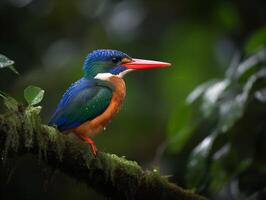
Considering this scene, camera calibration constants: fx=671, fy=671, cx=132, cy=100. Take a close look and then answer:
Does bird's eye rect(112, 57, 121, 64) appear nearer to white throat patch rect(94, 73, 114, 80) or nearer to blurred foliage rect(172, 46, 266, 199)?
white throat patch rect(94, 73, 114, 80)

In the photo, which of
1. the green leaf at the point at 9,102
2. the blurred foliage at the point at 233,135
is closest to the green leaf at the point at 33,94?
the green leaf at the point at 9,102

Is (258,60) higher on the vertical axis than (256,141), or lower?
higher

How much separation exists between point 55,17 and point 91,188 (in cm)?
481

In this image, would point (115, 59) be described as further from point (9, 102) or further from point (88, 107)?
point (9, 102)

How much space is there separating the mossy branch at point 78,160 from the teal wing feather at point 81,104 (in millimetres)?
416

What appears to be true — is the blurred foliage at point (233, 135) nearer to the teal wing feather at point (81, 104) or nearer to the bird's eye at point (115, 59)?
the bird's eye at point (115, 59)

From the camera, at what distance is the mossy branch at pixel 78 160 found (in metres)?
2.97

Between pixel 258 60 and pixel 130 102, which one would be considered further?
pixel 130 102

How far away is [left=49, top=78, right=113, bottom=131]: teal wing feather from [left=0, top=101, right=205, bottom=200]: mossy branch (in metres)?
0.42

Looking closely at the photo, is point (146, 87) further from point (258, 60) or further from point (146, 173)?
point (146, 173)

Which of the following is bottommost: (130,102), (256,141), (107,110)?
(130,102)

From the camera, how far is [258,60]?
500cm

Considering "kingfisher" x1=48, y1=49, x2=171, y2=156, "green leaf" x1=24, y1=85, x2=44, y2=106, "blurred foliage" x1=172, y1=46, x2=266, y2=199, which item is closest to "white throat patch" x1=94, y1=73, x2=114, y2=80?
"kingfisher" x1=48, y1=49, x2=171, y2=156

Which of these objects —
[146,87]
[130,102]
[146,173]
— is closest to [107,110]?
[146,173]
